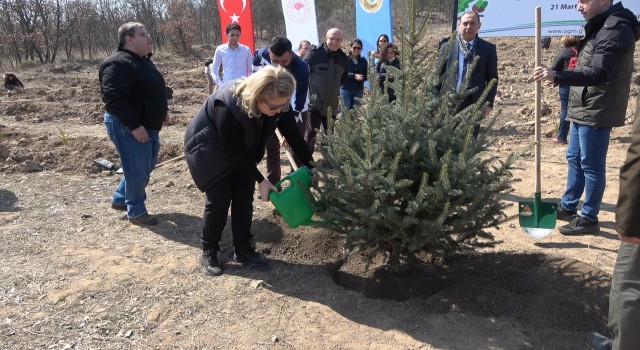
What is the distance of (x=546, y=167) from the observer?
627cm

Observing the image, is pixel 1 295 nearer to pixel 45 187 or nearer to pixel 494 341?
pixel 45 187

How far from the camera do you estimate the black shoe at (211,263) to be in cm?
365

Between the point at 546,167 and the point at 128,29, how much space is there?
519cm

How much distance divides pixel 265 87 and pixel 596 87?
2.79 m

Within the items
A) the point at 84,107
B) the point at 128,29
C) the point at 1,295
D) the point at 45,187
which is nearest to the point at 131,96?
the point at 128,29

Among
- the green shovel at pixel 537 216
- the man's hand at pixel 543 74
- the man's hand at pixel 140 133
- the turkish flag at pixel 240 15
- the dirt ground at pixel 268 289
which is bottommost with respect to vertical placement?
the dirt ground at pixel 268 289

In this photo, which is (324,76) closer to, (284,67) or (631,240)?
(284,67)

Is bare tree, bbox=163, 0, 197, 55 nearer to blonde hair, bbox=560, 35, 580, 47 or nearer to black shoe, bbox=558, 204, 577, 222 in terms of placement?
blonde hair, bbox=560, 35, 580, 47

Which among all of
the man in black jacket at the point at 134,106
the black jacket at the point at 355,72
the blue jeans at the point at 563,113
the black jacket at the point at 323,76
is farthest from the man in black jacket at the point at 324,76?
the blue jeans at the point at 563,113

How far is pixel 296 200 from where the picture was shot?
3.23 metres

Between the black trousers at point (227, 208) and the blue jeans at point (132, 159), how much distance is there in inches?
49.0

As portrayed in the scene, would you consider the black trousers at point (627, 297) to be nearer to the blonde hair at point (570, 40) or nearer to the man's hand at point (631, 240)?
the man's hand at point (631, 240)

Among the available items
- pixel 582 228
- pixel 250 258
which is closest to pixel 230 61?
pixel 250 258

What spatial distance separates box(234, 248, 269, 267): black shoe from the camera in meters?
3.79
